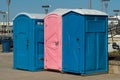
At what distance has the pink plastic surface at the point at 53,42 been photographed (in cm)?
1438

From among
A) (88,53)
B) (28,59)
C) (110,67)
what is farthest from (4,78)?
(110,67)

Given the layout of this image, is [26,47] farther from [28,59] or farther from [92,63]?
[92,63]

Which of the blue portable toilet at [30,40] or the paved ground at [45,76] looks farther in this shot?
the blue portable toilet at [30,40]

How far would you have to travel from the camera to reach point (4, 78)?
13625 mm

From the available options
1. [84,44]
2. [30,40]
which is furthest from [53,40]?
[84,44]

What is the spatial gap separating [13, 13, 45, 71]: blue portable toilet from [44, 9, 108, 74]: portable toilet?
0.51 metres

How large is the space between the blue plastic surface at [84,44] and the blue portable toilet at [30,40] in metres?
1.43

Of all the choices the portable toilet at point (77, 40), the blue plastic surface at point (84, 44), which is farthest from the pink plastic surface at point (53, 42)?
the blue plastic surface at point (84, 44)

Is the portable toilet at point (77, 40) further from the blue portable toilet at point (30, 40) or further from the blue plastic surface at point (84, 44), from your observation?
the blue portable toilet at point (30, 40)

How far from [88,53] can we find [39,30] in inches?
102

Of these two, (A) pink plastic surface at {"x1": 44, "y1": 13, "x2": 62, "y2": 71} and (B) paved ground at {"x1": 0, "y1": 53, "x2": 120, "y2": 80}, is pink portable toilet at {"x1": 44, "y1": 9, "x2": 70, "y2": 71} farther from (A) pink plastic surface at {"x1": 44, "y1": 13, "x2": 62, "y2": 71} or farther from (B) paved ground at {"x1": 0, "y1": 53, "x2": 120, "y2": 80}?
(B) paved ground at {"x1": 0, "y1": 53, "x2": 120, "y2": 80}

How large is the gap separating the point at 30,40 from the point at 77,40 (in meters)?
2.40

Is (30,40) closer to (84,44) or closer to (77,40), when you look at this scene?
(77,40)

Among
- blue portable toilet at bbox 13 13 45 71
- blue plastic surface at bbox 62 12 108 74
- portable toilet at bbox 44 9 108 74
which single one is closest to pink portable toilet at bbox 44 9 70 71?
portable toilet at bbox 44 9 108 74
